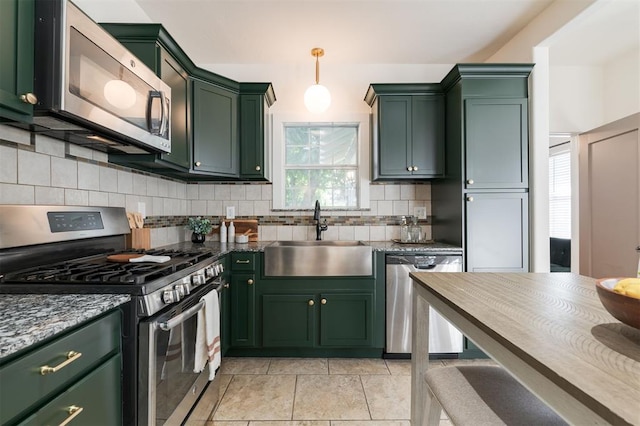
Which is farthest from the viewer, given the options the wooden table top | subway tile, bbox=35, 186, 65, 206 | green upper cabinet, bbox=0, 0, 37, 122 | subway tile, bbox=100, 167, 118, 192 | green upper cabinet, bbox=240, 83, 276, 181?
green upper cabinet, bbox=240, 83, 276, 181

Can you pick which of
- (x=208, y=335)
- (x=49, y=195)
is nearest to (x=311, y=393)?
(x=208, y=335)

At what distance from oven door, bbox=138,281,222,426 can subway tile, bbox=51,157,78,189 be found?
3.00ft

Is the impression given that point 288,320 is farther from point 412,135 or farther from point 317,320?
point 412,135

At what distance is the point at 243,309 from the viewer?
91.7 inches

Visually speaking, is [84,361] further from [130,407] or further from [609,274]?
[609,274]

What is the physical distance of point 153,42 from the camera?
1816mm

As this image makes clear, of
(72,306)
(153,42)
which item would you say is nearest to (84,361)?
(72,306)

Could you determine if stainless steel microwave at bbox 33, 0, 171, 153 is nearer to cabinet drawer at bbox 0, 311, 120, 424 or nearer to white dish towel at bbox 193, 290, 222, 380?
cabinet drawer at bbox 0, 311, 120, 424

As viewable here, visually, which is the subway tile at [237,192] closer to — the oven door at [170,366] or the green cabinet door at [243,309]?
the green cabinet door at [243,309]

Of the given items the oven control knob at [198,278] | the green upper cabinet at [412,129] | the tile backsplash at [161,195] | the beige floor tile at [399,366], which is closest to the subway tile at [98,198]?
the tile backsplash at [161,195]

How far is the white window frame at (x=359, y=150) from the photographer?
9.72 feet

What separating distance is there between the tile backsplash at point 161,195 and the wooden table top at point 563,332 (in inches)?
70.0

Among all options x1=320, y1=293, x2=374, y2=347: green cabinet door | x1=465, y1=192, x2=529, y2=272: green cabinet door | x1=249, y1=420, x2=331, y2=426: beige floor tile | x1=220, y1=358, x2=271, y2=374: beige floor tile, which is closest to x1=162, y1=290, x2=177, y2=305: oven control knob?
x1=249, y1=420, x2=331, y2=426: beige floor tile

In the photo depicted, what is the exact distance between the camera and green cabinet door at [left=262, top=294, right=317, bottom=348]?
2328 mm
